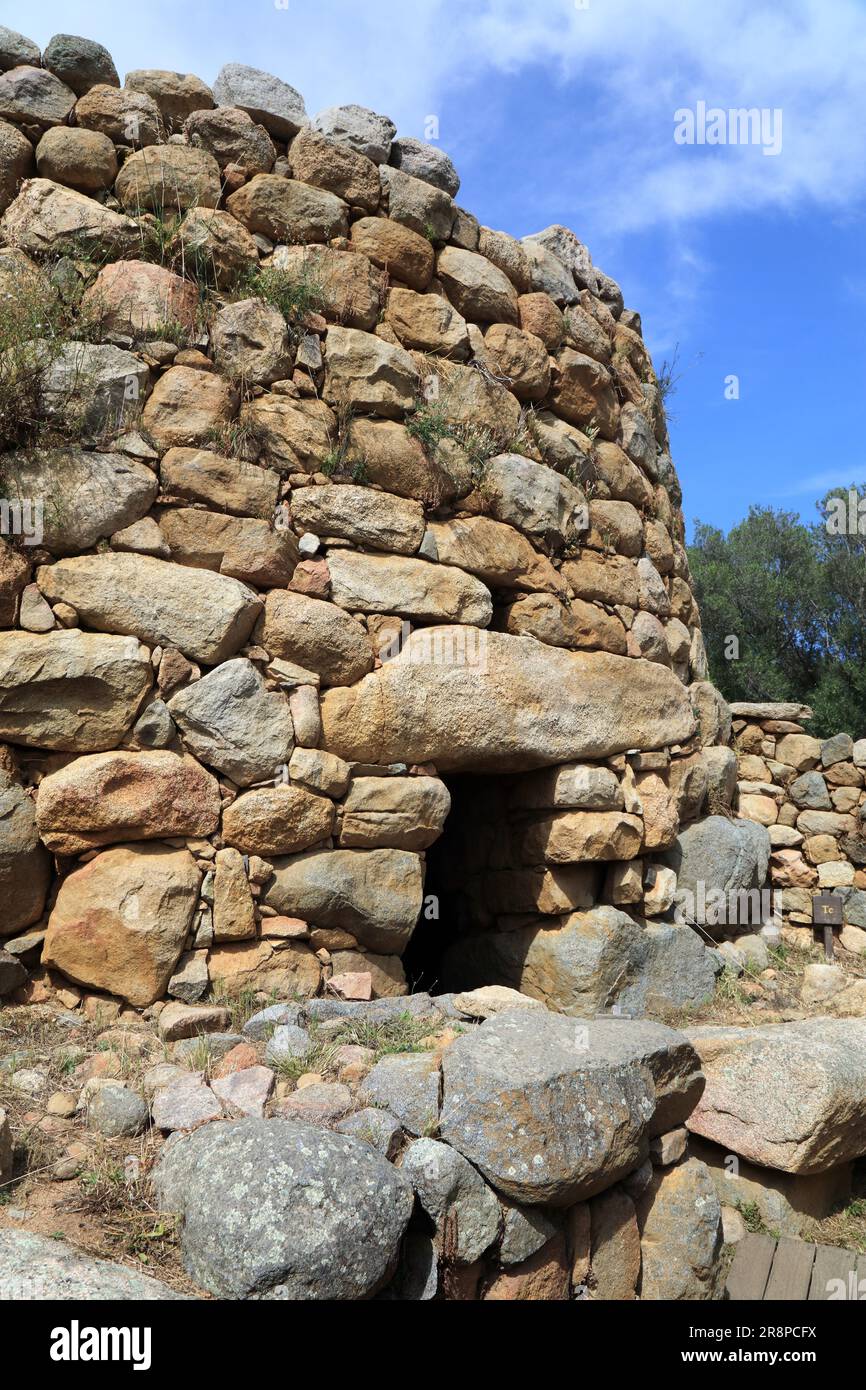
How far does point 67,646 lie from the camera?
3.76m

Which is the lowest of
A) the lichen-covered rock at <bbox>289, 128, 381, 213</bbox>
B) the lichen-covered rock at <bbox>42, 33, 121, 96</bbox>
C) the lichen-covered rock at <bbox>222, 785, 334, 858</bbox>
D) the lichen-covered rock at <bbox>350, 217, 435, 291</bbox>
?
the lichen-covered rock at <bbox>222, 785, 334, 858</bbox>

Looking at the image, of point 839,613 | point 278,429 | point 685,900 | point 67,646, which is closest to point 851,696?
point 839,613

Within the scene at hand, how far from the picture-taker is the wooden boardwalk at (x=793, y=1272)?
3.24 metres

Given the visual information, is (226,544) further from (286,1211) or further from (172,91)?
(286,1211)

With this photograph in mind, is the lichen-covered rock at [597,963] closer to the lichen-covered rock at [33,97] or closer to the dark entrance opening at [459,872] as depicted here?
the dark entrance opening at [459,872]

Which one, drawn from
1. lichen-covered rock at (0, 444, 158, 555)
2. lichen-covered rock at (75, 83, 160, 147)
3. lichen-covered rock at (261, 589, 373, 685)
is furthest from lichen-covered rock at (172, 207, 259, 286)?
lichen-covered rock at (261, 589, 373, 685)

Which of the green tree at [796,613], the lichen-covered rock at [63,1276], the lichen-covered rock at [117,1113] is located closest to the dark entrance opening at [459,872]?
the lichen-covered rock at [117,1113]

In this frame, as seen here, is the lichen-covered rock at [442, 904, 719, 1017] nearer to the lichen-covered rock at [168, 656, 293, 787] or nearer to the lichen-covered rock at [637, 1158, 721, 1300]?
the lichen-covered rock at [637, 1158, 721, 1300]

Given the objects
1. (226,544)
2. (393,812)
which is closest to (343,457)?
(226,544)

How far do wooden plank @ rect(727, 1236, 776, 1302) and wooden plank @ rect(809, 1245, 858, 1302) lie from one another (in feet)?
0.47

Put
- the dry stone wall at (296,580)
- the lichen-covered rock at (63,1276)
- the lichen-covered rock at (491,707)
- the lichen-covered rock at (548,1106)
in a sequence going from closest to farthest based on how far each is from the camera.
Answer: the lichen-covered rock at (63,1276)
the lichen-covered rock at (548,1106)
the dry stone wall at (296,580)
the lichen-covered rock at (491,707)

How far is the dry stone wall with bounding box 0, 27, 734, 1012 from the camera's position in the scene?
3783 millimetres

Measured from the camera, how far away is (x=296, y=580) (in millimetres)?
4266

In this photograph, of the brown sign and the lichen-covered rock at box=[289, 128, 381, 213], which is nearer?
the lichen-covered rock at box=[289, 128, 381, 213]
